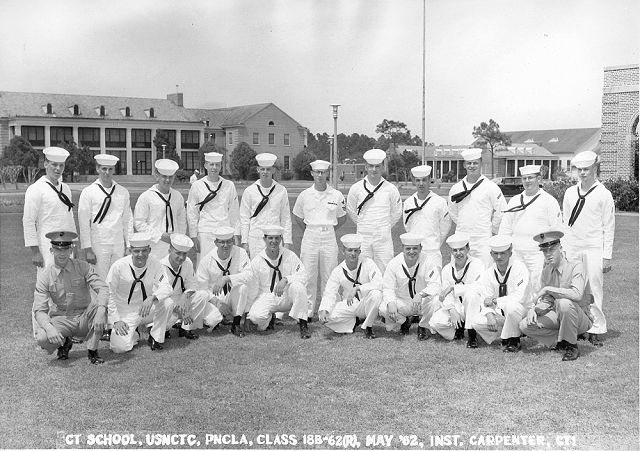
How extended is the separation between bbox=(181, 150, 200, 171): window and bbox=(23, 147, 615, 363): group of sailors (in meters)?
51.0

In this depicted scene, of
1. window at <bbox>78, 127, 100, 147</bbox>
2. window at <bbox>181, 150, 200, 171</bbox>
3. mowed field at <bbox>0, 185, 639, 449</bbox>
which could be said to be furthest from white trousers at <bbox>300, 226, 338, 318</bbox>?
window at <bbox>78, 127, 100, 147</bbox>

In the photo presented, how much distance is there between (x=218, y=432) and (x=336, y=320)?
292 centimetres

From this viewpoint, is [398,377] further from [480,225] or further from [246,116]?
[246,116]

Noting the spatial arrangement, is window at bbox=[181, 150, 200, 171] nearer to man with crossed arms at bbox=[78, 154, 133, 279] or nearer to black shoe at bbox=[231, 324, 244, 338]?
man with crossed arms at bbox=[78, 154, 133, 279]

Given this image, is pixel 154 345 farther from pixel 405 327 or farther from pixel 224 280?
pixel 405 327

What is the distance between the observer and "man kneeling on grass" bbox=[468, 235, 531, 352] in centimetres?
Result: 683

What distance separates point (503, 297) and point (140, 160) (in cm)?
5882

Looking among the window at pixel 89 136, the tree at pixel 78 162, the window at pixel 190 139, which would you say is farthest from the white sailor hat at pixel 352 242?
the window at pixel 89 136

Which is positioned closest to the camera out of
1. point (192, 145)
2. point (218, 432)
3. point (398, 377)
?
point (218, 432)

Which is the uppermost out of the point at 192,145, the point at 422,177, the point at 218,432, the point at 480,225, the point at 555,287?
the point at 192,145

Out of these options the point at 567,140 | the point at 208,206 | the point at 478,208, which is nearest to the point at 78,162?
the point at 208,206

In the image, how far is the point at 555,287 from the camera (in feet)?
22.0

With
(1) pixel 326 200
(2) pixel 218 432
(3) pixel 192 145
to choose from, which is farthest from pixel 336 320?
(3) pixel 192 145

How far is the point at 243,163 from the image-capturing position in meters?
40.3
